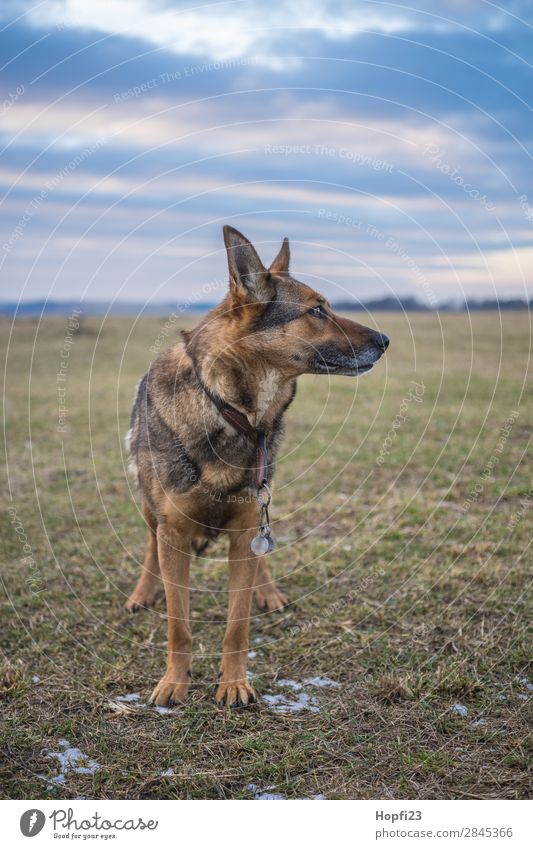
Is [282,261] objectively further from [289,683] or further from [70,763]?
[70,763]

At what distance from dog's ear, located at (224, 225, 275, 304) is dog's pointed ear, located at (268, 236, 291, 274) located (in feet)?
1.46

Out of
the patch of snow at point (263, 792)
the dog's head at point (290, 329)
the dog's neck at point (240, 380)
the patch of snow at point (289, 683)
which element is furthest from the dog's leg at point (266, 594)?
the patch of snow at point (263, 792)

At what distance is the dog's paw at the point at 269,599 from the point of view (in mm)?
6629

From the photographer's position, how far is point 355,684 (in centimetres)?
524

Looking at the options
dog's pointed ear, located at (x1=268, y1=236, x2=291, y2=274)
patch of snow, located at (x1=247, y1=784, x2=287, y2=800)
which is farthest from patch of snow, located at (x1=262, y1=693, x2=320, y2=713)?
dog's pointed ear, located at (x1=268, y1=236, x2=291, y2=274)

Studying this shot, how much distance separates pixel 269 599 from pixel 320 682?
56.3 inches

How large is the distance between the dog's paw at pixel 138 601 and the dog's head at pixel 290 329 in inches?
110

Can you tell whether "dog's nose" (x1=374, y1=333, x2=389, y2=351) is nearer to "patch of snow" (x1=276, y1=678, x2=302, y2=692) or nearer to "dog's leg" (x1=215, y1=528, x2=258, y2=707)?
"dog's leg" (x1=215, y1=528, x2=258, y2=707)

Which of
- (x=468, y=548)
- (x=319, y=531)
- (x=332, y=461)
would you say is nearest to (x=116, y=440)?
(x=332, y=461)

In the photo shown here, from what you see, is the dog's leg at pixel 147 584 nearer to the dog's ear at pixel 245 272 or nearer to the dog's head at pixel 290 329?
the dog's head at pixel 290 329

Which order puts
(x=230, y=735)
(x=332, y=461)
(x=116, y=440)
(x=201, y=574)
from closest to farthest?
(x=230, y=735) → (x=201, y=574) → (x=332, y=461) → (x=116, y=440)

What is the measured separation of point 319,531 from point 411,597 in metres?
2.09

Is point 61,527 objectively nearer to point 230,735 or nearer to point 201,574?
point 201,574

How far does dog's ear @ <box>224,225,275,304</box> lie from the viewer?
480cm
